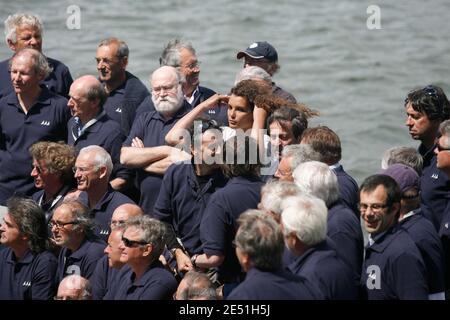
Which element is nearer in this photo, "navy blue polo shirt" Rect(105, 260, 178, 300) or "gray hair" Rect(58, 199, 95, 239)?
"navy blue polo shirt" Rect(105, 260, 178, 300)

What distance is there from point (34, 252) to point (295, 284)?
2738mm

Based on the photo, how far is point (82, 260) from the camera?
30.4 feet

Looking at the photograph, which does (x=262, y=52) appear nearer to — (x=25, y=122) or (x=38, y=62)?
(x=38, y=62)

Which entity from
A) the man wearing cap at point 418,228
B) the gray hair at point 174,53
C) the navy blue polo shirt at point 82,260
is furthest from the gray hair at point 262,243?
the gray hair at point 174,53

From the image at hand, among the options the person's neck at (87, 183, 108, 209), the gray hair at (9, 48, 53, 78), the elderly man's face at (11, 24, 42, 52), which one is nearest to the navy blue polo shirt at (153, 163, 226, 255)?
the person's neck at (87, 183, 108, 209)

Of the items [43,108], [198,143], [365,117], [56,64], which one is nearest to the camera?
[198,143]

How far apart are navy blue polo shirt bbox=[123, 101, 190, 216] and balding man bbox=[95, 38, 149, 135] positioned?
31.6 inches

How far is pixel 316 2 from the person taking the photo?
2452 centimetres

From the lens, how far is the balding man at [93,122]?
10.6 m

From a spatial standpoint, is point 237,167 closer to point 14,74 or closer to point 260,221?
point 260,221

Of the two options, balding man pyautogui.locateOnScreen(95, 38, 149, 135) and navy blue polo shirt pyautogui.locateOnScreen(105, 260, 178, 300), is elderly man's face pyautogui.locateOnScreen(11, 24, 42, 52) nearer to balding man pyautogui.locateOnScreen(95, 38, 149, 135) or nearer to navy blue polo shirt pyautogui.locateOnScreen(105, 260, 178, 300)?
balding man pyautogui.locateOnScreen(95, 38, 149, 135)

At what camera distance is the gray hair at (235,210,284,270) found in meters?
7.38

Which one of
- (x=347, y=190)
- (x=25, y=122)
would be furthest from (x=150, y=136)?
(x=347, y=190)

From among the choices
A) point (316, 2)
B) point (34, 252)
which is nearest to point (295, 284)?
point (34, 252)
